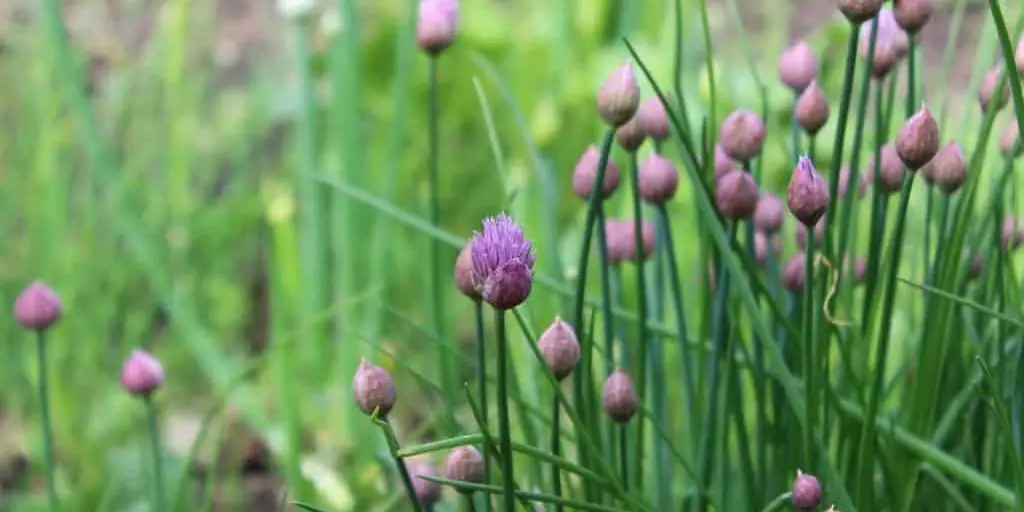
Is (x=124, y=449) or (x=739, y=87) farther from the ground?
(x=739, y=87)

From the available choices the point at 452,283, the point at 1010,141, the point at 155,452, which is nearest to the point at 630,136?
the point at 1010,141

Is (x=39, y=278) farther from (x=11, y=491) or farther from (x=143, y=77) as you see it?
(x=143, y=77)

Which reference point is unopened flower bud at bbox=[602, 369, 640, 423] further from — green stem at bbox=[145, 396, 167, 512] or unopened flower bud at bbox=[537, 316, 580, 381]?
green stem at bbox=[145, 396, 167, 512]

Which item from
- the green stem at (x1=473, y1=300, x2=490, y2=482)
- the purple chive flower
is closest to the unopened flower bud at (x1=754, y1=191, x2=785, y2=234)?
the green stem at (x1=473, y1=300, x2=490, y2=482)

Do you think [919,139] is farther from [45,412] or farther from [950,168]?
[45,412]

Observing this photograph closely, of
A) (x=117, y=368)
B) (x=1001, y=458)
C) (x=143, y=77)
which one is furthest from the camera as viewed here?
(x=143, y=77)

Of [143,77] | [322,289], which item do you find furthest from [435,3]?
[143,77]
